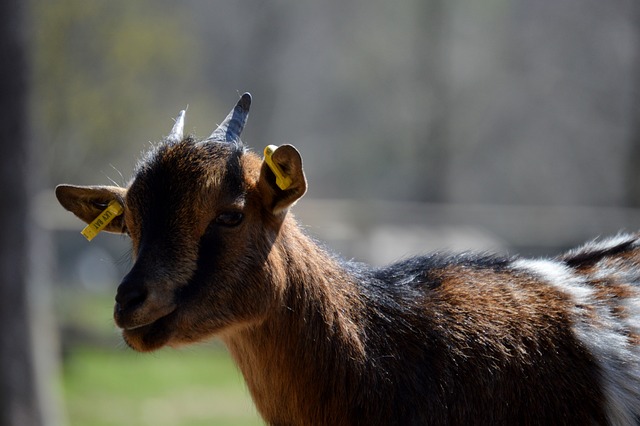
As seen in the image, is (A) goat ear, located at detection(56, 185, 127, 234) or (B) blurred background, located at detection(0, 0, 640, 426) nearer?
(A) goat ear, located at detection(56, 185, 127, 234)

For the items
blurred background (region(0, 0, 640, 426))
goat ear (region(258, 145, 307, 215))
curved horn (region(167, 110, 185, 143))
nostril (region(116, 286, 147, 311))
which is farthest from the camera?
blurred background (region(0, 0, 640, 426))

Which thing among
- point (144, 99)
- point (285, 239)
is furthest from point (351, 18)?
point (285, 239)

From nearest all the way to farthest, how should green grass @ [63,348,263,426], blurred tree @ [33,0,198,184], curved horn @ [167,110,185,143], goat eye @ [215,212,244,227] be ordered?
goat eye @ [215,212,244,227] → curved horn @ [167,110,185,143] → green grass @ [63,348,263,426] → blurred tree @ [33,0,198,184]

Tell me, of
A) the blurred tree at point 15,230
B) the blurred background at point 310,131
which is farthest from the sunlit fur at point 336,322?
the blurred tree at point 15,230

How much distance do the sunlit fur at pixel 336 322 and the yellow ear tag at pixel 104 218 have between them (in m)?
0.16

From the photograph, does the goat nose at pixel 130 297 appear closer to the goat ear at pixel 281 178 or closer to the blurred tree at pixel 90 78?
the goat ear at pixel 281 178

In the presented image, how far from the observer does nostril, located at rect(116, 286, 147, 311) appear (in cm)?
413

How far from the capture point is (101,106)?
73.3ft

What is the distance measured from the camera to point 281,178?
4348 millimetres

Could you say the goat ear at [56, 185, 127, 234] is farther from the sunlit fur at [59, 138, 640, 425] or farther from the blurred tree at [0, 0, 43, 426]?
the blurred tree at [0, 0, 43, 426]

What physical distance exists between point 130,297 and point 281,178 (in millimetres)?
865

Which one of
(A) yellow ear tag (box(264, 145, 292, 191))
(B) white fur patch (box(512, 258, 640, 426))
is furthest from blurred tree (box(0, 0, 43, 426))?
(B) white fur patch (box(512, 258, 640, 426))

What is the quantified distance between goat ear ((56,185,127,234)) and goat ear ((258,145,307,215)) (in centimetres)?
83

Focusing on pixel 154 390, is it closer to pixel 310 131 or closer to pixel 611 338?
pixel 611 338
